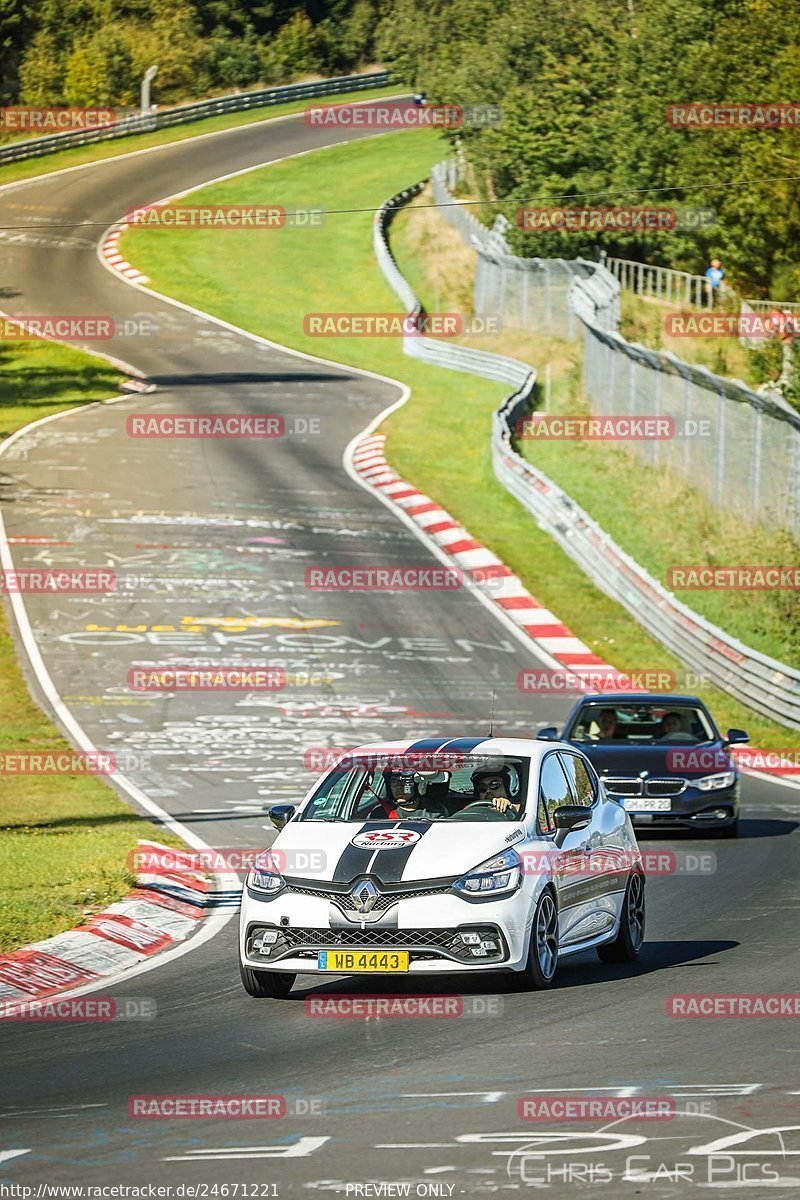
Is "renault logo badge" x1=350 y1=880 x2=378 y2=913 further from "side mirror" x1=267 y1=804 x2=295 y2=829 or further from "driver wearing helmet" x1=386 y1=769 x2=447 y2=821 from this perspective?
"side mirror" x1=267 y1=804 x2=295 y2=829

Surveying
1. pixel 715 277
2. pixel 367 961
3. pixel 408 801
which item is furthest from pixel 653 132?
pixel 367 961

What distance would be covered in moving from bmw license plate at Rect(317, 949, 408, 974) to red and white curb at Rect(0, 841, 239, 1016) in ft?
6.00

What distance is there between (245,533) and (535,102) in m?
31.5

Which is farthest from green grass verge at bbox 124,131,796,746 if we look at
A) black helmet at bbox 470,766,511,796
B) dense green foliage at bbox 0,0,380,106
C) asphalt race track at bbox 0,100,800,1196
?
black helmet at bbox 470,766,511,796

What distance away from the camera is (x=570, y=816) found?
1173 centimetres

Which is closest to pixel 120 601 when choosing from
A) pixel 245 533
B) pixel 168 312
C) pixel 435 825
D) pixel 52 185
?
pixel 245 533

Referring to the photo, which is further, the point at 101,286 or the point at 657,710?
the point at 101,286

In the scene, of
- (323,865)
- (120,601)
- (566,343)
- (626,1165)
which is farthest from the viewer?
(566,343)

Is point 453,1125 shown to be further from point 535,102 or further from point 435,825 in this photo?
point 535,102

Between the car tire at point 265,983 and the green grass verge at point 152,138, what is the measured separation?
65367 millimetres

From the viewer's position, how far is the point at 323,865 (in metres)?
11.3

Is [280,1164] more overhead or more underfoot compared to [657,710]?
more overhead

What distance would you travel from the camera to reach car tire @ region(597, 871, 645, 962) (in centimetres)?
1265

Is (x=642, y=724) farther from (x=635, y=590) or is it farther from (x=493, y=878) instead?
(x=635, y=590)
